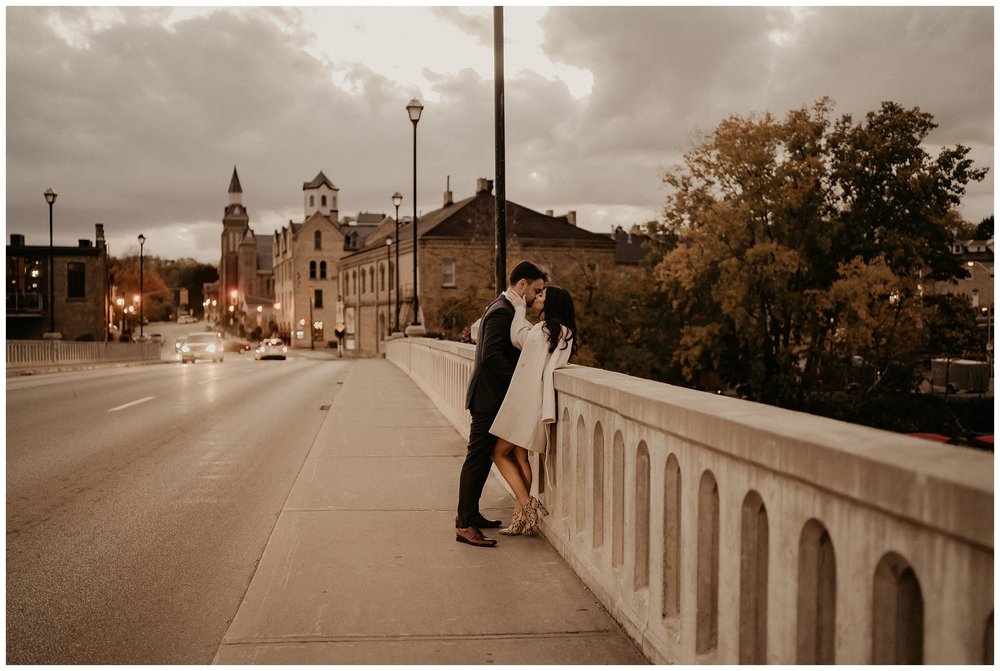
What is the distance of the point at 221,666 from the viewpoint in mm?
3793

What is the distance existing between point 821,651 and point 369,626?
234 centimetres

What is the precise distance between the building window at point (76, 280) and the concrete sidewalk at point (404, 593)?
56398mm

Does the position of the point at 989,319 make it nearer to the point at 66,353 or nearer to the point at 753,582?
the point at 66,353

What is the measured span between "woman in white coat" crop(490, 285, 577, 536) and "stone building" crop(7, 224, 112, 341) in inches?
2262

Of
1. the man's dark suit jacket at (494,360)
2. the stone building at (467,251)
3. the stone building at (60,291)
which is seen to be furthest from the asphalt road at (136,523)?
the stone building at (60,291)

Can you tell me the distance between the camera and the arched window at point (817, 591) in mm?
2611

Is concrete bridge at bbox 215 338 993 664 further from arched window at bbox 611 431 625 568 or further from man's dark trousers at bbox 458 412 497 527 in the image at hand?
man's dark trousers at bbox 458 412 497 527

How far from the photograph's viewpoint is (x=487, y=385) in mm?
5883

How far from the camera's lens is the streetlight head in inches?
1160

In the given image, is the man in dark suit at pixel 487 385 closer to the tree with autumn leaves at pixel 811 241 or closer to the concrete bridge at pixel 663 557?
the concrete bridge at pixel 663 557

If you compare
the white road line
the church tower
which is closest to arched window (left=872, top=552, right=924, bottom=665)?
the white road line

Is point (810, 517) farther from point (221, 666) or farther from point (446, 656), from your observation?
point (221, 666)

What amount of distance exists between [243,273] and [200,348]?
9626 cm

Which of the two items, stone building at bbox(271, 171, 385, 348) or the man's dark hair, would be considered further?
stone building at bbox(271, 171, 385, 348)
